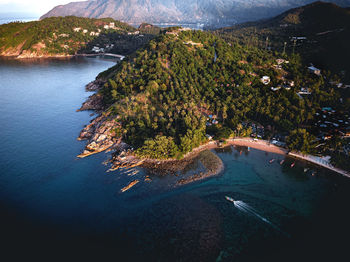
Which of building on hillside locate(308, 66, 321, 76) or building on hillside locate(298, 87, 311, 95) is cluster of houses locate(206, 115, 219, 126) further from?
building on hillside locate(308, 66, 321, 76)

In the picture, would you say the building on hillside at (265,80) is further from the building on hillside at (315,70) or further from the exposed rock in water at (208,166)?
the exposed rock in water at (208,166)

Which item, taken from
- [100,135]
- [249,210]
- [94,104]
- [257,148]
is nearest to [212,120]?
[257,148]

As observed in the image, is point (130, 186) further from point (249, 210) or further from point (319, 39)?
point (319, 39)

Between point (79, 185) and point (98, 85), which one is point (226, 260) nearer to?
point (79, 185)

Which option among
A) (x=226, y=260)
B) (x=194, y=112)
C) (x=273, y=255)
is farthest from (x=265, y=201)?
(x=194, y=112)

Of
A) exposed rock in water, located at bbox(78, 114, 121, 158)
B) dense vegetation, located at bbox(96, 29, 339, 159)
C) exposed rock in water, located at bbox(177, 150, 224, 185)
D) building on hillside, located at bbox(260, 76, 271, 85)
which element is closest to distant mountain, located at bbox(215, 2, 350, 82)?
dense vegetation, located at bbox(96, 29, 339, 159)

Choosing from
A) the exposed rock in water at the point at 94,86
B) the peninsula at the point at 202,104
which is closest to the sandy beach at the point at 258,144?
the peninsula at the point at 202,104

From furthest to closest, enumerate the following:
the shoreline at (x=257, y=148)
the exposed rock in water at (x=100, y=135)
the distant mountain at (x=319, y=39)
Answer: the distant mountain at (x=319, y=39), the exposed rock in water at (x=100, y=135), the shoreline at (x=257, y=148)
